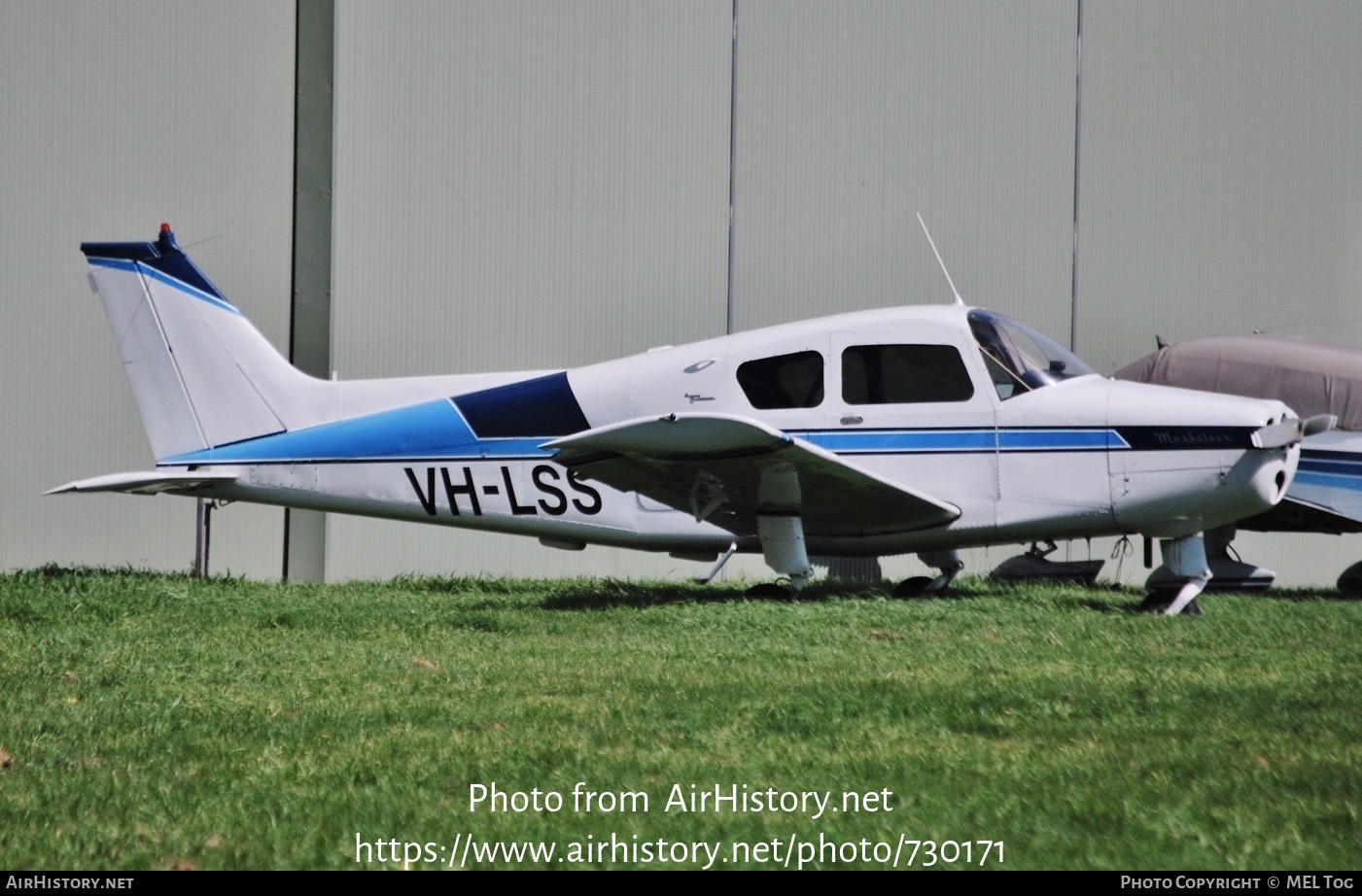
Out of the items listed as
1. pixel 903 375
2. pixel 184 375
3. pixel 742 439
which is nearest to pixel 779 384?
pixel 903 375

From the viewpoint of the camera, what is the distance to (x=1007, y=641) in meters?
5.80

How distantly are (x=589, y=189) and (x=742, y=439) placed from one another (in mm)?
4653

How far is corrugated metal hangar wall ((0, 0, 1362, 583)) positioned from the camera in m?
10.4

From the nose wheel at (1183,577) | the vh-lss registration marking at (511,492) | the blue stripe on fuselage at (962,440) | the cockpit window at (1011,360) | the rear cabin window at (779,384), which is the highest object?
the cockpit window at (1011,360)

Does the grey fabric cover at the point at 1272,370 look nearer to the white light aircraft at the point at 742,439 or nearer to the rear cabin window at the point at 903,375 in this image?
the white light aircraft at the point at 742,439

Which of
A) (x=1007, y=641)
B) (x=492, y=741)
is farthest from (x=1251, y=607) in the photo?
(x=492, y=741)

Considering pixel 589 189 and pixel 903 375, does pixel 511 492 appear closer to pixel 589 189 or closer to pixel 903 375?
pixel 903 375

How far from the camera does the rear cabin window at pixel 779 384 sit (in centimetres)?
775

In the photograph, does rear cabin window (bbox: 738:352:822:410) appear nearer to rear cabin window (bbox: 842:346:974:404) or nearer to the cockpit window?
rear cabin window (bbox: 842:346:974:404)

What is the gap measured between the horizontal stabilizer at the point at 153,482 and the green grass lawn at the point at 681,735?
→ 132cm

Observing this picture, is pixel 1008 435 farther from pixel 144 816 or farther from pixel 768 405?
pixel 144 816

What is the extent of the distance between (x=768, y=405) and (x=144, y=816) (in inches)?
206

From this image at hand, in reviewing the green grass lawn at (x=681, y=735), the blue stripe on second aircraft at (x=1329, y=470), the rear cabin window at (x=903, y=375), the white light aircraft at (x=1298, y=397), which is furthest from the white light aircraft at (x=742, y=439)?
the blue stripe on second aircraft at (x=1329, y=470)

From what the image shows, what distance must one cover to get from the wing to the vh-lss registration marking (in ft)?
1.51
